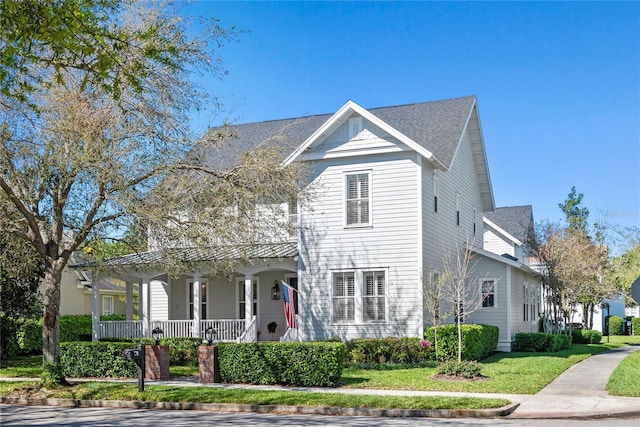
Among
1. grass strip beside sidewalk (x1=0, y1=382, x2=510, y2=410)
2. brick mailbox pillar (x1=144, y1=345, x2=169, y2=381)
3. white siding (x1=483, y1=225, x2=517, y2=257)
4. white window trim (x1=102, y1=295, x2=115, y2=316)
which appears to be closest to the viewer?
grass strip beside sidewalk (x1=0, y1=382, x2=510, y2=410)

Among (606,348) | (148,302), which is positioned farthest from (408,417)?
(606,348)

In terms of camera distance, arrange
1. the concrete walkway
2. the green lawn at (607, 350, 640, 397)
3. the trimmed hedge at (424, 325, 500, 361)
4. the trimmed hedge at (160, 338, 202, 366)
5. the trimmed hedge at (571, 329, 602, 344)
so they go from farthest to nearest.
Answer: the trimmed hedge at (571, 329, 602, 344) → the trimmed hedge at (160, 338, 202, 366) → the trimmed hedge at (424, 325, 500, 361) → the green lawn at (607, 350, 640, 397) → the concrete walkway

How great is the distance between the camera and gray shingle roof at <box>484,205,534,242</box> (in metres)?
44.3

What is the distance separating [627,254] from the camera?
36.9 m

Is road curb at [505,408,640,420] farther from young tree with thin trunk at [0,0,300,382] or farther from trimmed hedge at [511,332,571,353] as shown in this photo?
trimmed hedge at [511,332,571,353]

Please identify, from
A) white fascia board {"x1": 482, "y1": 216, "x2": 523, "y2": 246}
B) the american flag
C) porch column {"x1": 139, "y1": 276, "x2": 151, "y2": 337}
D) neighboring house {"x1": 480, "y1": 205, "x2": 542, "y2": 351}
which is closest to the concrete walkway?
the american flag

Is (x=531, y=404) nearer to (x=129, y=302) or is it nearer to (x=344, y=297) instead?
(x=344, y=297)

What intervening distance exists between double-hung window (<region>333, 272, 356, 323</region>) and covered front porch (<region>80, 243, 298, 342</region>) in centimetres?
161

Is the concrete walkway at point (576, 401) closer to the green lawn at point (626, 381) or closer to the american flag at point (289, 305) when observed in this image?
the green lawn at point (626, 381)

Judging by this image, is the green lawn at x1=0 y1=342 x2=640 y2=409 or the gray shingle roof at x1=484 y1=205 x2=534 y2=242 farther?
the gray shingle roof at x1=484 y1=205 x2=534 y2=242

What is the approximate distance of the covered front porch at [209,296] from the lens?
2369 centimetres

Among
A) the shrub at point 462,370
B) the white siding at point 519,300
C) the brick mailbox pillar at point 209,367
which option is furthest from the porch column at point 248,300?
the white siding at point 519,300

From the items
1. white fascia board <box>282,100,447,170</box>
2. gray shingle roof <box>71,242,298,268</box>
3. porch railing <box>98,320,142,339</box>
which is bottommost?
porch railing <box>98,320,142,339</box>

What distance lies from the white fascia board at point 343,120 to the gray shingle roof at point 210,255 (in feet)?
10.5
